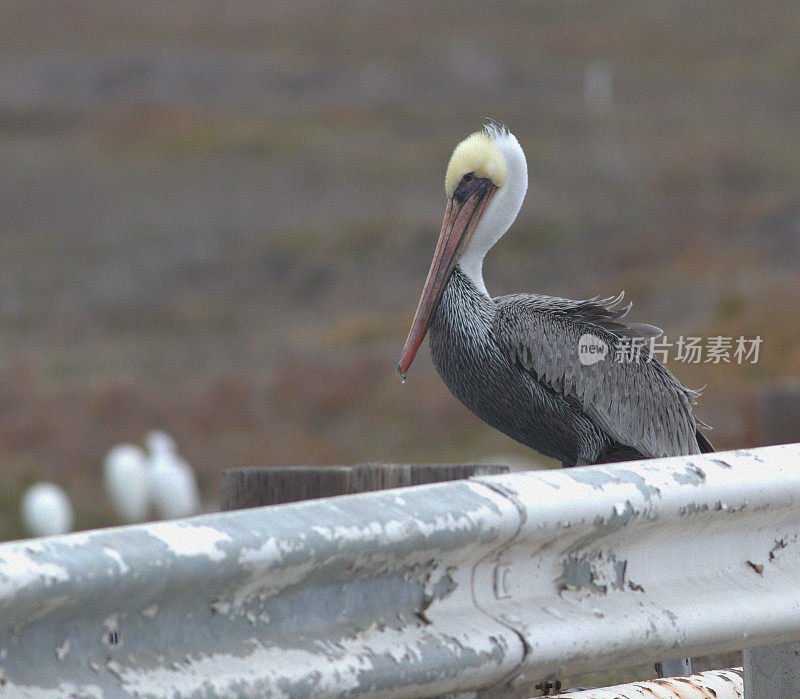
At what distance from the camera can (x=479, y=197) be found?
423 centimetres

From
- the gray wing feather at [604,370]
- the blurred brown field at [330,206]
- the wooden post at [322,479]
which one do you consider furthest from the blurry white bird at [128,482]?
the wooden post at [322,479]

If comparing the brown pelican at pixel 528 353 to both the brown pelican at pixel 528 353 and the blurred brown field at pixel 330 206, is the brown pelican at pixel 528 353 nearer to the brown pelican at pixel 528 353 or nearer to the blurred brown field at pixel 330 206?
the brown pelican at pixel 528 353

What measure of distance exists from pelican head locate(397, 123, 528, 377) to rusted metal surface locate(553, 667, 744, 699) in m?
1.94

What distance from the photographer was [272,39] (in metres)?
40.1

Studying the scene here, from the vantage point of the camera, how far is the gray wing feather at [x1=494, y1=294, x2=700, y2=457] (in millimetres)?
3844

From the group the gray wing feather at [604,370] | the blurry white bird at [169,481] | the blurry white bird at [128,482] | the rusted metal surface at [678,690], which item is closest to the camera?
the rusted metal surface at [678,690]

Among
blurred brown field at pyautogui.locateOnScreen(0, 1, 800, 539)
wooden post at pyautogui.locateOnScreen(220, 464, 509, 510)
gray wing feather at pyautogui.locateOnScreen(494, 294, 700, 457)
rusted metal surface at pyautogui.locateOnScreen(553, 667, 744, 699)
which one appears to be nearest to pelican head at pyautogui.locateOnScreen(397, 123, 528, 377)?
gray wing feather at pyautogui.locateOnScreen(494, 294, 700, 457)

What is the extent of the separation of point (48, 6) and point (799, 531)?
42457 mm

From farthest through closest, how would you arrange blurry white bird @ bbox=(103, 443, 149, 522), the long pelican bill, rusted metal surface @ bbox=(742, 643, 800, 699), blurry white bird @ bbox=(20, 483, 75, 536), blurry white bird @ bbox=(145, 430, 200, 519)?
blurry white bird @ bbox=(103, 443, 149, 522)
blurry white bird @ bbox=(145, 430, 200, 519)
blurry white bird @ bbox=(20, 483, 75, 536)
the long pelican bill
rusted metal surface @ bbox=(742, 643, 800, 699)

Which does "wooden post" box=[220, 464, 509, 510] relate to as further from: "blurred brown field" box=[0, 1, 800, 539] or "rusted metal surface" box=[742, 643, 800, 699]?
"blurred brown field" box=[0, 1, 800, 539]

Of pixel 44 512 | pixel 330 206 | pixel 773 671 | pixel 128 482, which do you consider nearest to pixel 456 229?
pixel 773 671

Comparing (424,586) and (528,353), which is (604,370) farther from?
(424,586)

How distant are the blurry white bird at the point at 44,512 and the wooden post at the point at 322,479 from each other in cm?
998

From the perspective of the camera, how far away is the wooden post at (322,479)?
125 inches
